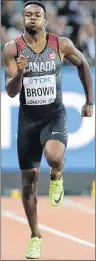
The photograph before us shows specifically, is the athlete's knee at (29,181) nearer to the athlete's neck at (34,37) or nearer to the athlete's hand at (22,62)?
the athlete's neck at (34,37)

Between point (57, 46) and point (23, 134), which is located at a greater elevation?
point (57, 46)

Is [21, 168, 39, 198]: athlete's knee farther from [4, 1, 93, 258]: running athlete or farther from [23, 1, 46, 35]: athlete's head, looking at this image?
[23, 1, 46, 35]: athlete's head

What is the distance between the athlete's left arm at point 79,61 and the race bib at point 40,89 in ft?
0.71

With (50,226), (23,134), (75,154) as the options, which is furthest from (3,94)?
(23,134)

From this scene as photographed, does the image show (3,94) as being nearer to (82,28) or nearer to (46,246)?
(82,28)

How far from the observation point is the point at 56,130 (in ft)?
22.3

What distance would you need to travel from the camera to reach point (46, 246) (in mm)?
9820

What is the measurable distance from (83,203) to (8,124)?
1.45 m

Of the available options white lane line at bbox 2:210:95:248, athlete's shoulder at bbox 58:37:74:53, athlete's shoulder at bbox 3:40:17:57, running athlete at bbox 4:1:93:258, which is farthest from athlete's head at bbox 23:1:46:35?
white lane line at bbox 2:210:95:248

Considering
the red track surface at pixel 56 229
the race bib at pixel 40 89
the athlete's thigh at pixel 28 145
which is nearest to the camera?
the race bib at pixel 40 89

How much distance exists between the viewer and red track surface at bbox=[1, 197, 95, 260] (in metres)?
9.41

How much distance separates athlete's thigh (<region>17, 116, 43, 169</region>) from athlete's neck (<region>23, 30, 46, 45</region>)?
645 millimetres

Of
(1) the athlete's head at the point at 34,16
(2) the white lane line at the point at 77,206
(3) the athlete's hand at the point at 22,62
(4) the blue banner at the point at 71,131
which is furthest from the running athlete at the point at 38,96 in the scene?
(4) the blue banner at the point at 71,131

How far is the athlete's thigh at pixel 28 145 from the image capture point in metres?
6.89
